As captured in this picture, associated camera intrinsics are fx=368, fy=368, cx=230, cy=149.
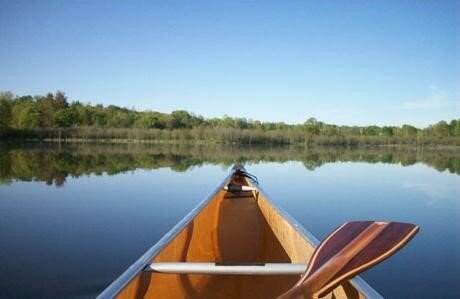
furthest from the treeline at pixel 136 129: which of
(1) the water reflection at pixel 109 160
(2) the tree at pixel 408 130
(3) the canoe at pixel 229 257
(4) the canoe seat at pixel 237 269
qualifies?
(4) the canoe seat at pixel 237 269

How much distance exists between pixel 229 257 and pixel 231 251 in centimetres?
7

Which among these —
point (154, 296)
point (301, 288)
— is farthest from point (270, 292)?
point (301, 288)

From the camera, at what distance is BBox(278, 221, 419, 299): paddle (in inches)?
43.3

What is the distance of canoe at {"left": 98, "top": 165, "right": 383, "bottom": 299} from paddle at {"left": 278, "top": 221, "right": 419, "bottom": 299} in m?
0.11

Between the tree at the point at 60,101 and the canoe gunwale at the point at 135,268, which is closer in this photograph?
the canoe gunwale at the point at 135,268

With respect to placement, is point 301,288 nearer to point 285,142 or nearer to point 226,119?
point 285,142

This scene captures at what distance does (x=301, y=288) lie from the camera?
1079 mm

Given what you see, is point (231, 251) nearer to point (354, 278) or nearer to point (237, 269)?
point (237, 269)

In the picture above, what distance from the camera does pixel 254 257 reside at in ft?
10.6

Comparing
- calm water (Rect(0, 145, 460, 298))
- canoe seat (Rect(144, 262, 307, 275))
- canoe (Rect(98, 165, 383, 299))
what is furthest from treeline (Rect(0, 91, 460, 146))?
canoe seat (Rect(144, 262, 307, 275))

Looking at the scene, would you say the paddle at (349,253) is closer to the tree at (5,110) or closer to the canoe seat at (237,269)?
the canoe seat at (237,269)

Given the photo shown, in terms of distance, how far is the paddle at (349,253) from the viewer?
3.61 feet

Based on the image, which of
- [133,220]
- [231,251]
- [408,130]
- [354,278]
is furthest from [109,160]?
[408,130]

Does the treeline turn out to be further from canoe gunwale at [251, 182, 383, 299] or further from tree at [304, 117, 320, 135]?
canoe gunwale at [251, 182, 383, 299]
